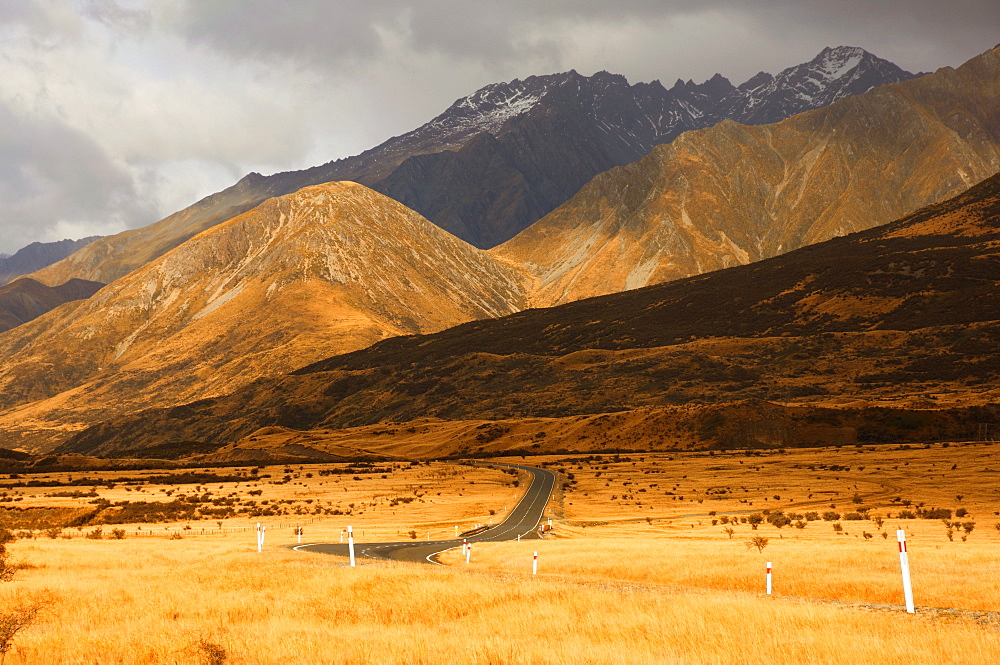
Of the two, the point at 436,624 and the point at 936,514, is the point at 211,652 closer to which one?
the point at 436,624

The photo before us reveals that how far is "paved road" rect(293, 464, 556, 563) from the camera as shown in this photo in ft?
108

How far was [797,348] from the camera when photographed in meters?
146

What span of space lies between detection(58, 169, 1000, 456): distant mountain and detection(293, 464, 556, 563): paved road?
4476 cm

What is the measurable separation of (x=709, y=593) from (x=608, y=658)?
7109 mm

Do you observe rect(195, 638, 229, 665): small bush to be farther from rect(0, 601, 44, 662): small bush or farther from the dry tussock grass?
rect(0, 601, 44, 662): small bush

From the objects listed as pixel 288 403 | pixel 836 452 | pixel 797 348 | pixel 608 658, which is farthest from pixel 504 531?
pixel 288 403

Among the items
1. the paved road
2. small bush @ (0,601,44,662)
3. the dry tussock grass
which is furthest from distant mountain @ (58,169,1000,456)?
small bush @ (0,601,44,662)

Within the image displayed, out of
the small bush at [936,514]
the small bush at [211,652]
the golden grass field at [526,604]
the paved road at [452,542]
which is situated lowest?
the small bush at [936,514]

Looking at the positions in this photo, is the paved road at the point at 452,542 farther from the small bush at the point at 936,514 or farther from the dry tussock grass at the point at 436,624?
the small bush at the point at 936,514

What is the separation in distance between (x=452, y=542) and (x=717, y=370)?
356 feet

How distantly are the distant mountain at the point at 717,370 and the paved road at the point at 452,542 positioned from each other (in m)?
44.8

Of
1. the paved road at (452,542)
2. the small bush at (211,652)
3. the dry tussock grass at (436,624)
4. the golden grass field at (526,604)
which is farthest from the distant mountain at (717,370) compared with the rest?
the small bush at (211,652)

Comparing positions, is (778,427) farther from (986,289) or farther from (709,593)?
(709,593)

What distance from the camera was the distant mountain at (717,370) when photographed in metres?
106
